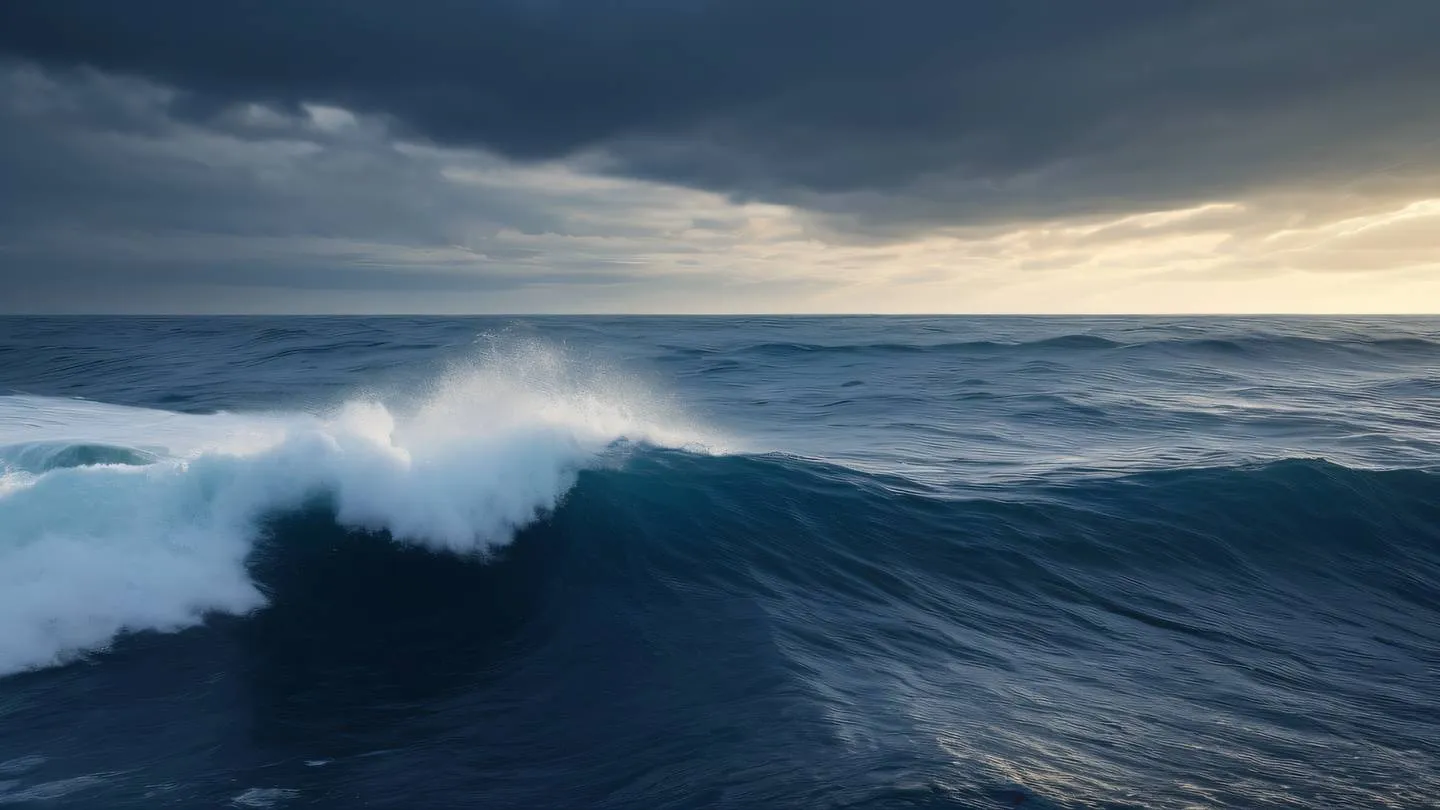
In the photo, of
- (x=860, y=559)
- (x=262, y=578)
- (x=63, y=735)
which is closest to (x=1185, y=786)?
(x=860, y=559)

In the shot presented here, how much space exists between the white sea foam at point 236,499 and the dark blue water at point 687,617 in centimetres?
4

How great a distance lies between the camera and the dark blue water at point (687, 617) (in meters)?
5.22

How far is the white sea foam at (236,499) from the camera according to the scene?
7078mm

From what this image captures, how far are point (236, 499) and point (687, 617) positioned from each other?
4917 mm

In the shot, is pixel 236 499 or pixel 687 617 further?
pixel 236 499

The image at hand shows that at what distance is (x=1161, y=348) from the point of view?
134 ft

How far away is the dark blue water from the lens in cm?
522

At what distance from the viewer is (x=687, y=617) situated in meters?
8.10

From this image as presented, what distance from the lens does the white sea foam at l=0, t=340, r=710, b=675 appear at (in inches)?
279

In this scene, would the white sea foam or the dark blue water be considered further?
the white sea foam

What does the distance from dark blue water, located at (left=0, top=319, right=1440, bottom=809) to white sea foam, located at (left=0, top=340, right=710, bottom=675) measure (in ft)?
0.12

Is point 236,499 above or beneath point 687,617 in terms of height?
above

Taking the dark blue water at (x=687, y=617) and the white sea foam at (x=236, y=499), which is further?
the white sea foam at (x=236, y=499)

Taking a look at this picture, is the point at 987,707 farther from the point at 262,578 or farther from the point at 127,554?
the point at 127,554
